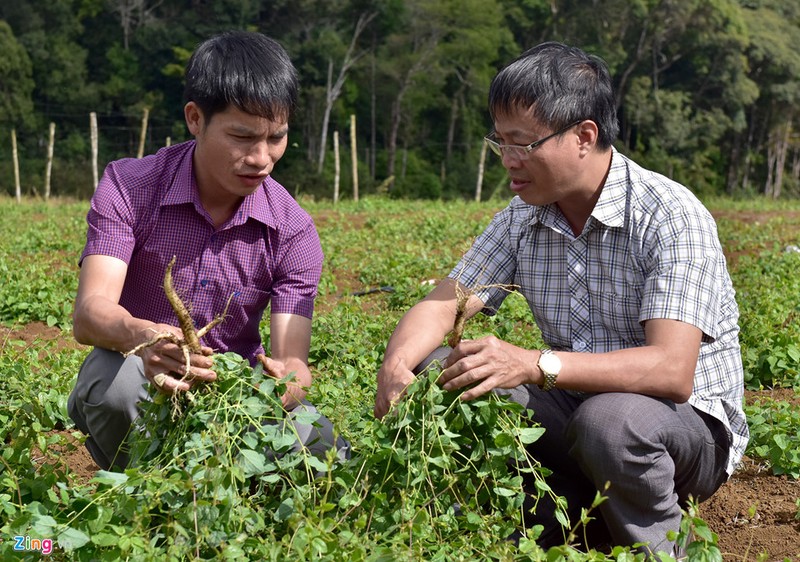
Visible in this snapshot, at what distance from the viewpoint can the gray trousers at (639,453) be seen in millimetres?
2777

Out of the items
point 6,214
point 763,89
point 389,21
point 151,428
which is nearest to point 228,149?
point 151,428

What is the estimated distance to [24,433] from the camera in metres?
3.33

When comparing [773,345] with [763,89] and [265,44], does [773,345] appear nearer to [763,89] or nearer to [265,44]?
Result: [265,44]

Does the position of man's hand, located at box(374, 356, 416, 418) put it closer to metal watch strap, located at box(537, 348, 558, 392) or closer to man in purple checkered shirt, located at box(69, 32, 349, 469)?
man in purple checkered shirt, located at box(69, 32, 349, 469)

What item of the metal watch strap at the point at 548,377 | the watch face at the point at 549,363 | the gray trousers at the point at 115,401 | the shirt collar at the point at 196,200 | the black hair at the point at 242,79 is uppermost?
the black hair at the point at 242,79

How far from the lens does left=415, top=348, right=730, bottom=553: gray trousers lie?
2.78m

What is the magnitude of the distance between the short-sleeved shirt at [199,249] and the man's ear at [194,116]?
0.51 feet

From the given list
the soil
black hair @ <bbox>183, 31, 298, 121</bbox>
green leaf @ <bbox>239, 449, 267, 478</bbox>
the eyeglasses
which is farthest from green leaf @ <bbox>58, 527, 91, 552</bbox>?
the eyeglasses

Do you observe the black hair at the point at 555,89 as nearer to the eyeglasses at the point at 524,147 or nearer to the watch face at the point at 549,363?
the eyeglasses at the point at 524,147

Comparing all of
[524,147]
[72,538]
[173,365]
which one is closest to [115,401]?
[173,365]

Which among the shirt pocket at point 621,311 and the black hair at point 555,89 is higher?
the black hair at point 555,89

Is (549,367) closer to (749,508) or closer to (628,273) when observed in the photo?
(628,273)

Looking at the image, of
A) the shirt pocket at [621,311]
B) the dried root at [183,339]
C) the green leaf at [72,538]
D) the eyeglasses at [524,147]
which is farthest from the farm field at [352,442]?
the eyeglasses at [524,147]

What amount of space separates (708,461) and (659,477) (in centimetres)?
28
